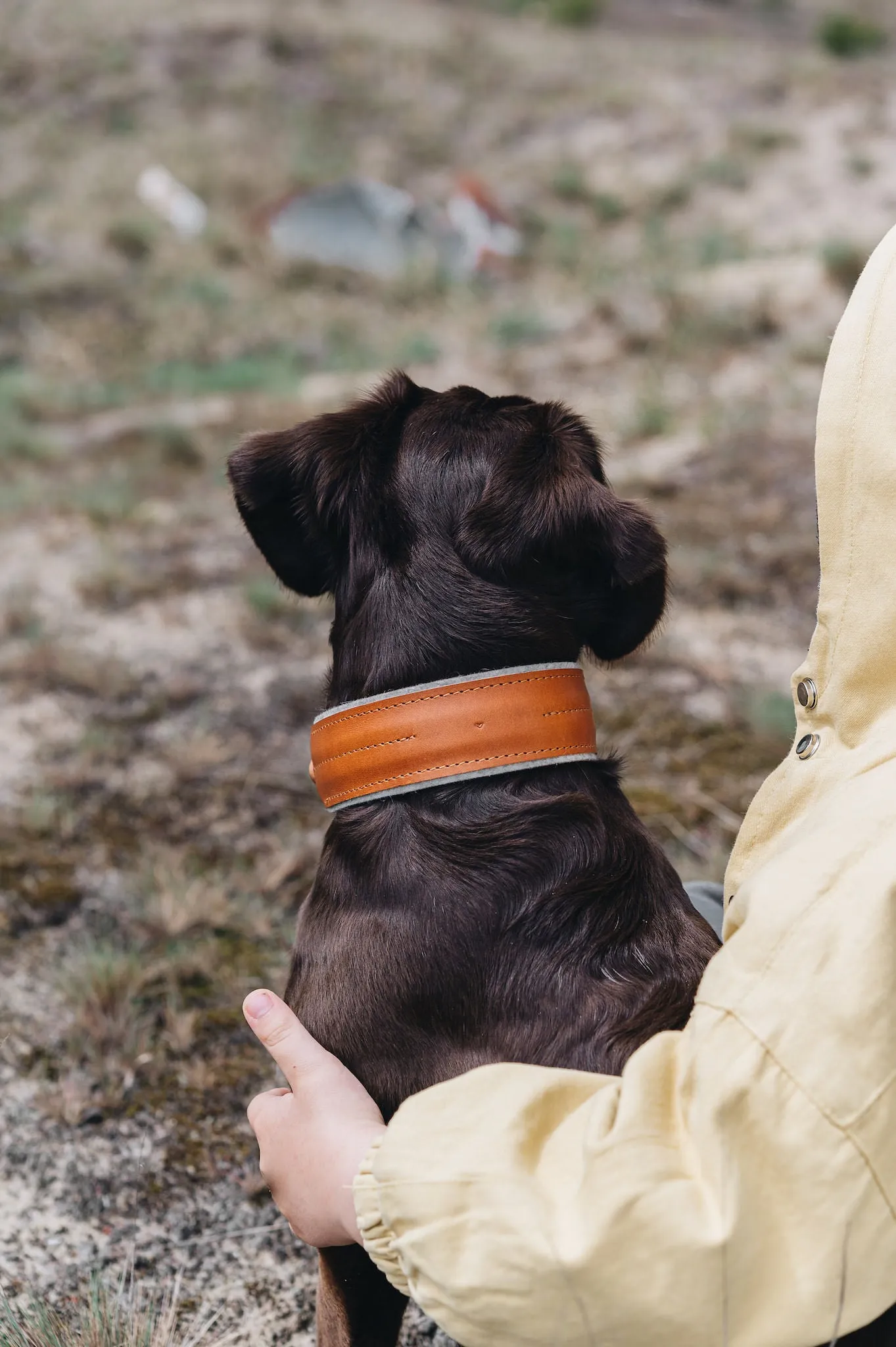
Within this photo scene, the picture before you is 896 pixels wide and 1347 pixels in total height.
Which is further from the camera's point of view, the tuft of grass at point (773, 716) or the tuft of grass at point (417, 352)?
the tuft of grass at point (417, 352)

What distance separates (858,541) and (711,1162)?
2.41ft

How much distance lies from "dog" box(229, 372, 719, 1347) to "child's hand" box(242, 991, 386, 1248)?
0.21ft

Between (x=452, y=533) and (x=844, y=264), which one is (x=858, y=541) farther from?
(x=844, y=264)

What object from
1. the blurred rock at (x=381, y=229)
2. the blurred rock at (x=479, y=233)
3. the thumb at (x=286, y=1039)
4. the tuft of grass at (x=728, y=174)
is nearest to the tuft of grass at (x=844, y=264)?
the blurred rock at (x=479, y=233)

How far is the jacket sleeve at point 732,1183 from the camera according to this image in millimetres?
1167

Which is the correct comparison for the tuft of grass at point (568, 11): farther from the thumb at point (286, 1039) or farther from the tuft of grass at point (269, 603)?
the thumb at point (286, 1039)

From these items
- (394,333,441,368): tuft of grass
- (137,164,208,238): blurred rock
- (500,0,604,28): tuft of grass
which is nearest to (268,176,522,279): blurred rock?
A: (137,164,208,238): blurred rock

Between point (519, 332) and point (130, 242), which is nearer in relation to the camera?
point (519, 332)

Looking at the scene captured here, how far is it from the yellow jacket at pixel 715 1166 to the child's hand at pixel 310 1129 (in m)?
0.18

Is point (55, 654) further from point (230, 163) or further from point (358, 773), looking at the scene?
point (230, 163)

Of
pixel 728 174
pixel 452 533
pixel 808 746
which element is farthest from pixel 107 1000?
pixel 728 174

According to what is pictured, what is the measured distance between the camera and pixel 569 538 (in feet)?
5.79

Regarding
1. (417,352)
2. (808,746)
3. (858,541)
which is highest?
(858,541)

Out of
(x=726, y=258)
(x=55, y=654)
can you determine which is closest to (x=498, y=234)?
(x=726, y=258)
